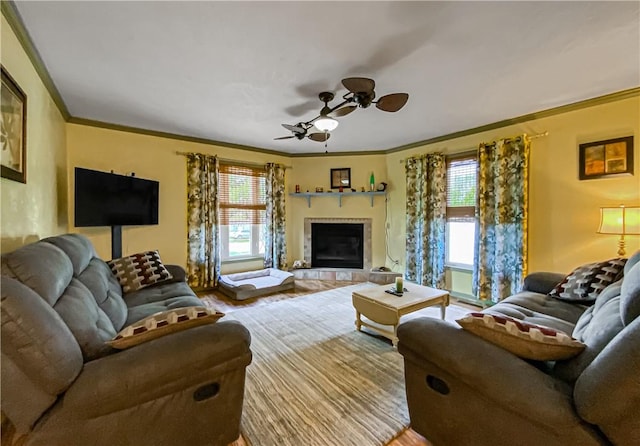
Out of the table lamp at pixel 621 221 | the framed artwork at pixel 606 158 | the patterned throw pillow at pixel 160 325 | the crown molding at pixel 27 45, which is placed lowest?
the patterned throw pillow at pixel 160 325

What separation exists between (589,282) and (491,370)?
1.84 m

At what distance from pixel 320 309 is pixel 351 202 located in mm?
2372

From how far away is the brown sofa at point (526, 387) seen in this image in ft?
3.04

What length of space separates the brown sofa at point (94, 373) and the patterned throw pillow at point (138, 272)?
1084mm

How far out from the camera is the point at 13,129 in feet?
5.74

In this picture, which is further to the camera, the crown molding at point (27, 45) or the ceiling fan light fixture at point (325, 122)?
the ceiling fan light fixture at point (325, 122)

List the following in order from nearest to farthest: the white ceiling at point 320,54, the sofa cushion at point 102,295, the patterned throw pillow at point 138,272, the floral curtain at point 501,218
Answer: the white ceiling at point 320,54, the sofa cushion at point 102,295, the patterned throw pillow at point 138,272, the floral curtain at point 501,218

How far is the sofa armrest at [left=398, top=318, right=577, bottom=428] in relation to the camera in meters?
1.02

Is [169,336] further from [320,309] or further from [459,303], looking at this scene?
[459,303]

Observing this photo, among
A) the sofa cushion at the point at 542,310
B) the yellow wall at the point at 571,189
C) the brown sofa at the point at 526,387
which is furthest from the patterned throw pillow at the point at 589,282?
the yellow wall at the point at 571,189

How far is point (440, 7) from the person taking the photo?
160 centimetres

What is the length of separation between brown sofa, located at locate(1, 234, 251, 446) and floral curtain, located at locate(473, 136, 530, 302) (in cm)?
345

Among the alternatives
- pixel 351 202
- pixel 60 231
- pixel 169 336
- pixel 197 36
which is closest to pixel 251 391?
pixel 169 336

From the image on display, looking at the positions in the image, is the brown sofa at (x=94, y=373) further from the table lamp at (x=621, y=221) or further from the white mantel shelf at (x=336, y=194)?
the white mantel shelf at (x=336, y=194)
